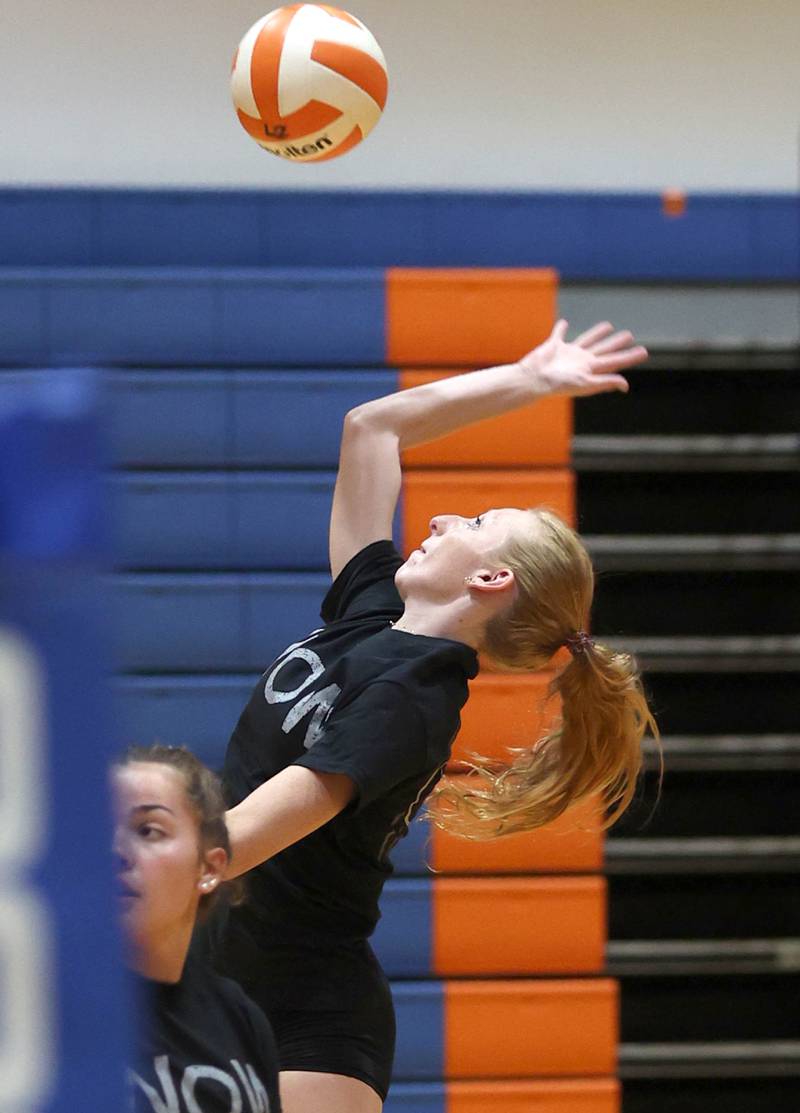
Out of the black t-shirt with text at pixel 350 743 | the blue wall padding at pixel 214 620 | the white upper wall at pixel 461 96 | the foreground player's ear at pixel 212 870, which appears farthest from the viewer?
the white upper wall at pixel 461 96

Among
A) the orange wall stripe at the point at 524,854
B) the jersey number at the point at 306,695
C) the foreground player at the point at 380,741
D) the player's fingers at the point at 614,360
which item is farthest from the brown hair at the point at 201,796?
the orange wall stripe at the point at 524,854

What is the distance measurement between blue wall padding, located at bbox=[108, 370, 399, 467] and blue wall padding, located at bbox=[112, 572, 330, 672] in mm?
316

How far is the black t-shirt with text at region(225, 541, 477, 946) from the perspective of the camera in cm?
207

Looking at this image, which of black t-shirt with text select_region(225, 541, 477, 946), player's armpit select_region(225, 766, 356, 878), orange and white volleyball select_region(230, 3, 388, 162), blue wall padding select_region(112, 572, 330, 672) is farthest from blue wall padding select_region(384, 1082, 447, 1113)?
orange and white volleyball select_region(230, 3, 388, 162)

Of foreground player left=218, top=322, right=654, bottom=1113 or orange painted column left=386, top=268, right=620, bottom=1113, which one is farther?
orange painted column left=386, top=268, right=620, bottom=1113

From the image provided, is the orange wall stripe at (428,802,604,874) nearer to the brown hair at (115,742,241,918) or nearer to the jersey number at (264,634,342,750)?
the jersey number at (264,634,342,750)

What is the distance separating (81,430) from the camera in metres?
0.87

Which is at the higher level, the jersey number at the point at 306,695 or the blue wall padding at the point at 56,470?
the blue wall padding at the point at 56,470

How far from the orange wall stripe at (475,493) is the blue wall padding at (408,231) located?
0.45 meters

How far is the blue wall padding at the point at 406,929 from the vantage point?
12.8ft

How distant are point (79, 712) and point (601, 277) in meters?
3.45

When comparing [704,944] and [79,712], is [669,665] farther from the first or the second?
[79,712]

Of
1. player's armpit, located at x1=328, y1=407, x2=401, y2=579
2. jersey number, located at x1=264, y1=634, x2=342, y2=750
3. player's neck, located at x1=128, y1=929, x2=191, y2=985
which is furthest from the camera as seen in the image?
player's armpit, located at x1=328, y1=407, x2=401, y2=579

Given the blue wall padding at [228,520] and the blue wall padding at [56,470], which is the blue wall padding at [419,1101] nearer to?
the blue wall padding at [228,520]
